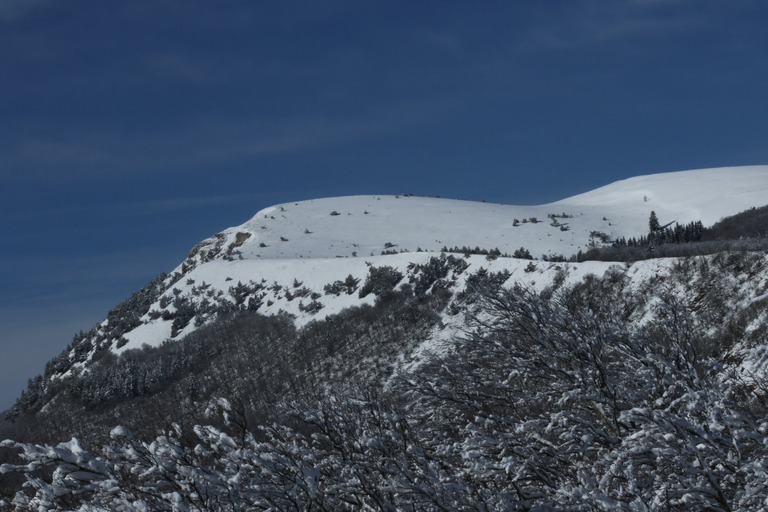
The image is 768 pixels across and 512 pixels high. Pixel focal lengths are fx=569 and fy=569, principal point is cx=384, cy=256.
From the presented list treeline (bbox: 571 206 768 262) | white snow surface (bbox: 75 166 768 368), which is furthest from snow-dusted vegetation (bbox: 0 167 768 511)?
white snow surface (bbox: 75 166 768 368)

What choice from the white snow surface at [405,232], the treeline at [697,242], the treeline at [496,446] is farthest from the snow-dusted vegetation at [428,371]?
the white snow surface at [405,232]

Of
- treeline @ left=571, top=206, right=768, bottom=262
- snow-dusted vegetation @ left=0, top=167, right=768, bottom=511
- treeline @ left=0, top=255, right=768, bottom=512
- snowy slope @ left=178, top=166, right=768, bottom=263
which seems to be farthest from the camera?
snowy slope @ left=178, top=166, right=768, bottom=263

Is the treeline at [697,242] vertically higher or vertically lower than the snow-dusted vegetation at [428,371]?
higher

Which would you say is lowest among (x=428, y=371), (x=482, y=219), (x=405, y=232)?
(x=428, y=371)

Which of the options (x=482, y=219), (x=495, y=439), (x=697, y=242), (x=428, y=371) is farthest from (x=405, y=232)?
(x=495, y=439)

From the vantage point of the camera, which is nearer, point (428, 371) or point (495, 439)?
point (495, 439)

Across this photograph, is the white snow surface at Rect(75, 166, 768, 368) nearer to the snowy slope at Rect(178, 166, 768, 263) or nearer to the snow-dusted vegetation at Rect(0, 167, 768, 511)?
the snowy slope at Rect(178, 166, 768, 263)

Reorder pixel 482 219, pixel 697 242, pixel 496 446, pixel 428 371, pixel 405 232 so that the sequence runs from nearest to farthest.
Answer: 1. pixel 496 446
2. pixel 428 371
3. pixel 697 242
4. pixel 405 232
5. pixel 482 219

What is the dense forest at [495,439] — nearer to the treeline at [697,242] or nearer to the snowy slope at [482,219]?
the treeline at [697,242]

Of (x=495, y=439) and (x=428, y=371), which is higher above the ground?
(x=428, y=371)

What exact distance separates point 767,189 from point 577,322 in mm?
57089

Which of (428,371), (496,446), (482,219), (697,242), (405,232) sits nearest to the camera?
(496,446)

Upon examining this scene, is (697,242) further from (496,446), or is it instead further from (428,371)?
(496,446)

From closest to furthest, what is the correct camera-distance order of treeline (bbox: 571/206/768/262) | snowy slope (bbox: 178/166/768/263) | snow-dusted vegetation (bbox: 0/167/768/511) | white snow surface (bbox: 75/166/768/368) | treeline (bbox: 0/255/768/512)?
treeline (bbox: 0/255/768/512) < snow-dusted vegetation (bbox: 0/167/768/511) < treeline (bbox: 571/206/768/262) < white snow surface (bbox: 75/166/768/368) < snowy slope (bbox: 178/166/768/263)
